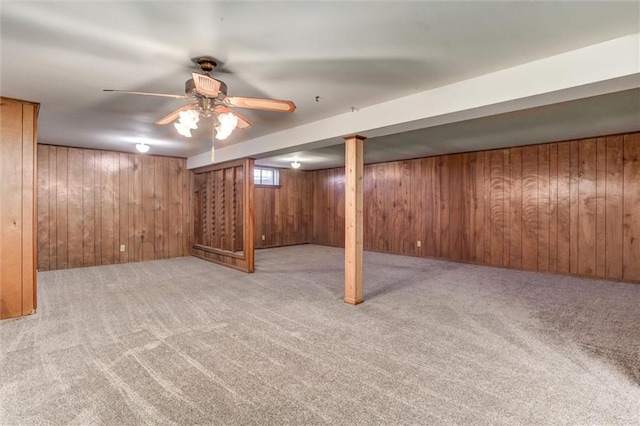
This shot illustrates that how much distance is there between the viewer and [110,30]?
1884 millimetres

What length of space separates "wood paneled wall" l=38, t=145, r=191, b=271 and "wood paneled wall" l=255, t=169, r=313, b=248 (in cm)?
200

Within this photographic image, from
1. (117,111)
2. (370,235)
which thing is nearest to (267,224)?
(370,235)

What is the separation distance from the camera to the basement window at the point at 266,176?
8.48m

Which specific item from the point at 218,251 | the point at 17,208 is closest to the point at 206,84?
the point at 17,208

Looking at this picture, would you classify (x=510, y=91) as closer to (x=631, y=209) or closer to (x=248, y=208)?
(x=631, y=209)

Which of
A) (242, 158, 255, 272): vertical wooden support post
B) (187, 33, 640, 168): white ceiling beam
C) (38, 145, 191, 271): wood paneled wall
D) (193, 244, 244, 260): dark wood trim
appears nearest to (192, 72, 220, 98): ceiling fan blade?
(187, 33, 640, 168): white ceiling beam

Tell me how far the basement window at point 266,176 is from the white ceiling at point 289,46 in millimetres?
4947

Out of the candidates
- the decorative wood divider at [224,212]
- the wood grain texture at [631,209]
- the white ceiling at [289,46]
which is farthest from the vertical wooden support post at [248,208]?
the wood grain texture at [631,209]

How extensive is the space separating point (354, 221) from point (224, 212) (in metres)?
3.51

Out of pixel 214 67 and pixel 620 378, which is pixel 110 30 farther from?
pixel 620 378

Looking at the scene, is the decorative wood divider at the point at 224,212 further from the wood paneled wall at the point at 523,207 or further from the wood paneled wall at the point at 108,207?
the wood paneled wall at the point at 523,207

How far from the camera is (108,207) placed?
6.10m

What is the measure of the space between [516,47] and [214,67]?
7.09 feet

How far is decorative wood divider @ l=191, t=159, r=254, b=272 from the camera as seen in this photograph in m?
5.52
